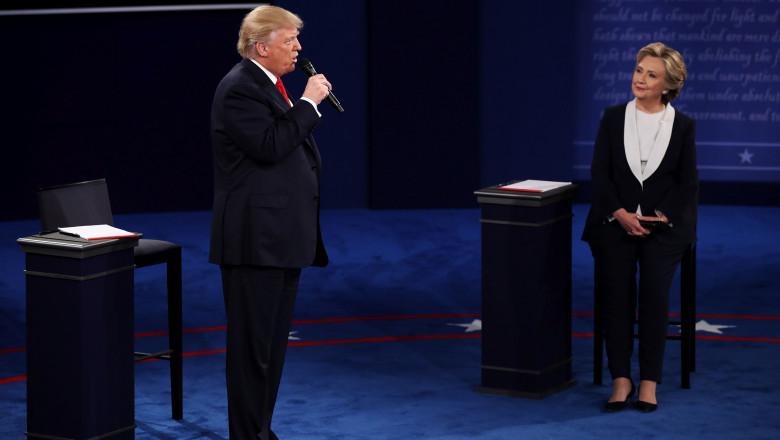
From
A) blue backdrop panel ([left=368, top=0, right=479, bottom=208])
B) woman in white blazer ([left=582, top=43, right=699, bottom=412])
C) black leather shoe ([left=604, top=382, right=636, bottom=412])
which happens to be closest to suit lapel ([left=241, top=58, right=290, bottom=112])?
woman in white blazer ([left=582, top=43, right=699, bottom=412])

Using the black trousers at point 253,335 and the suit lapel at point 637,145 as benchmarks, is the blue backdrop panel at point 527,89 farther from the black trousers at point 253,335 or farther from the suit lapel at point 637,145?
the black trousers at point 253,335

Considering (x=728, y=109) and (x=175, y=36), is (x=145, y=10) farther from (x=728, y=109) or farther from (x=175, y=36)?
(x=728, y=109)

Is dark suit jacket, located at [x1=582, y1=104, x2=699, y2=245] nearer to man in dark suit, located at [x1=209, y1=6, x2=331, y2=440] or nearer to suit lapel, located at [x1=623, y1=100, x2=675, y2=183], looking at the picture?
suit lapel, located at [x1=623, y1=100, x2=675, y2=183]

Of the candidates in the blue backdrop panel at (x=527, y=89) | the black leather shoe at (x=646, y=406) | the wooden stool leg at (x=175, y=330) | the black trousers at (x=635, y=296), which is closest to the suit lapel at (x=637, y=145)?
the black trousers at (x=635, y=296)

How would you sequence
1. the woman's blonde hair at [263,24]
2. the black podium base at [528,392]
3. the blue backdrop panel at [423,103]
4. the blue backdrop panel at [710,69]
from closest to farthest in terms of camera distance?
1. the woman's blonde hair at [263,24]
2. the black podium base at [528,392]
3. the blue backdrop panel at [423,103]
4. the blue backdrop panel at [710,69]

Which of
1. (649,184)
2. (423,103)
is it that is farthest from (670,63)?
(423,103)

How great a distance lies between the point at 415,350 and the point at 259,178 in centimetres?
225

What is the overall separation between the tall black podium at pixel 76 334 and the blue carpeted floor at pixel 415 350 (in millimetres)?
630

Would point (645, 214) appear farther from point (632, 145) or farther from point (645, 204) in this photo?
point (632, 145)

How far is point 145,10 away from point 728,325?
5.26m

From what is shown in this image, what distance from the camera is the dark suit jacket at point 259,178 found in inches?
171

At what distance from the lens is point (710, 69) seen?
409 inches

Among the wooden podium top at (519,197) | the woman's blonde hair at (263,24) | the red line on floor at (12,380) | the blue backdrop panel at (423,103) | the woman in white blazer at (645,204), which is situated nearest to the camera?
the woman's blonde hair at (263,24)

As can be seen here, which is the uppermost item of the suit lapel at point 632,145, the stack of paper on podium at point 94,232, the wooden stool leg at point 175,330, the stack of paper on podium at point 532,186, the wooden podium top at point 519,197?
the suit lapel at point 632,145
